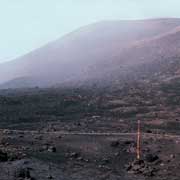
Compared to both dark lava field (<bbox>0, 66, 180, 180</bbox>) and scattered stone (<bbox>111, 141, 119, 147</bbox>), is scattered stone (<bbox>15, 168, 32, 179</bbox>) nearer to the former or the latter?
dark lava field (<bbox>0, 66, 180, 180</bbox>)

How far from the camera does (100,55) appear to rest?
80.0 metres

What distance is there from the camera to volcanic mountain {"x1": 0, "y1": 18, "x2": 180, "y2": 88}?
6284 cm

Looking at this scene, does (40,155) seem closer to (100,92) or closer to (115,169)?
(115,169)

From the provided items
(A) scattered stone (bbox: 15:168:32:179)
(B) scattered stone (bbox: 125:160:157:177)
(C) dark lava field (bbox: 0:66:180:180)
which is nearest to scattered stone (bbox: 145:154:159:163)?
(C) dark lava field (bbox: 0:66:180:180)

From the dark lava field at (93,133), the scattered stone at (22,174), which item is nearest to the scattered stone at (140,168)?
the dark lava field at (93,133)

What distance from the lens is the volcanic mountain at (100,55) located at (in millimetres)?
62844

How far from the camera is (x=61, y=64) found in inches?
3290

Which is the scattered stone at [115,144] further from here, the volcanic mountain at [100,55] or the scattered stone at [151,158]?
the volcanic mountain at [100,55]

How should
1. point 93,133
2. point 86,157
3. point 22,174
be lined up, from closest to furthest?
Answer: point 22,174, point 86,157, point 93,133

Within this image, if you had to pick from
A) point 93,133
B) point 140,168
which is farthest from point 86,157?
point 93,133

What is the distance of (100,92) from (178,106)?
1015 centimetres

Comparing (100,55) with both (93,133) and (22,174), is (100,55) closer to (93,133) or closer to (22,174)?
(93,133)

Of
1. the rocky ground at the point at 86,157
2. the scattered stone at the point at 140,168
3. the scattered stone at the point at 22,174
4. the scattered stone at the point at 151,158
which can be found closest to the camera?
the scattered stone at the point at 22,174

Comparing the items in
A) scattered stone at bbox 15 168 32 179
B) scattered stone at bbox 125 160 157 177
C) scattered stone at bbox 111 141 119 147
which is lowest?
scattered stone at bbox 125 160 157 177
